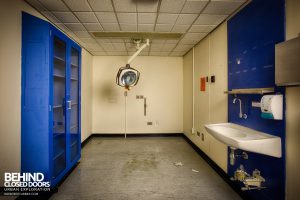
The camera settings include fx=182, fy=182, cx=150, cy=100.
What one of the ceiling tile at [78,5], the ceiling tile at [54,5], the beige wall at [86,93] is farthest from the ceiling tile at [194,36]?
the beige wall at [86,93]

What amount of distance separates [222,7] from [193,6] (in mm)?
386

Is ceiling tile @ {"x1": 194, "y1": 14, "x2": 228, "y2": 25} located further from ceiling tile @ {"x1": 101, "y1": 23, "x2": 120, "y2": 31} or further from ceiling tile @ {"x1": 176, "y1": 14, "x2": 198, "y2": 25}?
ceiling tile @ {"x1": 101, "y1": 23, "x2": 120, "y2": 31}

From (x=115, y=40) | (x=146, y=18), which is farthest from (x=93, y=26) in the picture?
(x=146, y=18)

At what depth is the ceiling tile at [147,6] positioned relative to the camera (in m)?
2.29

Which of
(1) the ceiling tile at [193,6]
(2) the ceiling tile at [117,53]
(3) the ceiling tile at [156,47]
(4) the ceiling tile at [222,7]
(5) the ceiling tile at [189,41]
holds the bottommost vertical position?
(4) the ceiling tile at [222,7]

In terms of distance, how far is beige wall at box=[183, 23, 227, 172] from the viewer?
2.89 meters

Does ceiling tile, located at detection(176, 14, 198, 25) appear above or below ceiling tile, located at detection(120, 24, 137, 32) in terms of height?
below

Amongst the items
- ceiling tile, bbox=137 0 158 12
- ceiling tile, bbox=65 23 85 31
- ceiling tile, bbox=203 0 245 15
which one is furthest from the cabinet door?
ceiling tile, bbox=203 0 245 15

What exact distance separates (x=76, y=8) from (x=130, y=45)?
1.94 metres

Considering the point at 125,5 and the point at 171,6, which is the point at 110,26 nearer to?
the point at 125,5

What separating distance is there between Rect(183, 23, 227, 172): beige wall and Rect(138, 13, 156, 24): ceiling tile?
112 centimetres

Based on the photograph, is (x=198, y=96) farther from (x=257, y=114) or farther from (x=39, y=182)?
(x=39, y=182)

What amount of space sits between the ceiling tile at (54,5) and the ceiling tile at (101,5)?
1.23 feet

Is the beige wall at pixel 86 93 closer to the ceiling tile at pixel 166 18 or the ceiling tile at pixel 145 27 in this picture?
the ceiling tile at pixel 145 27
